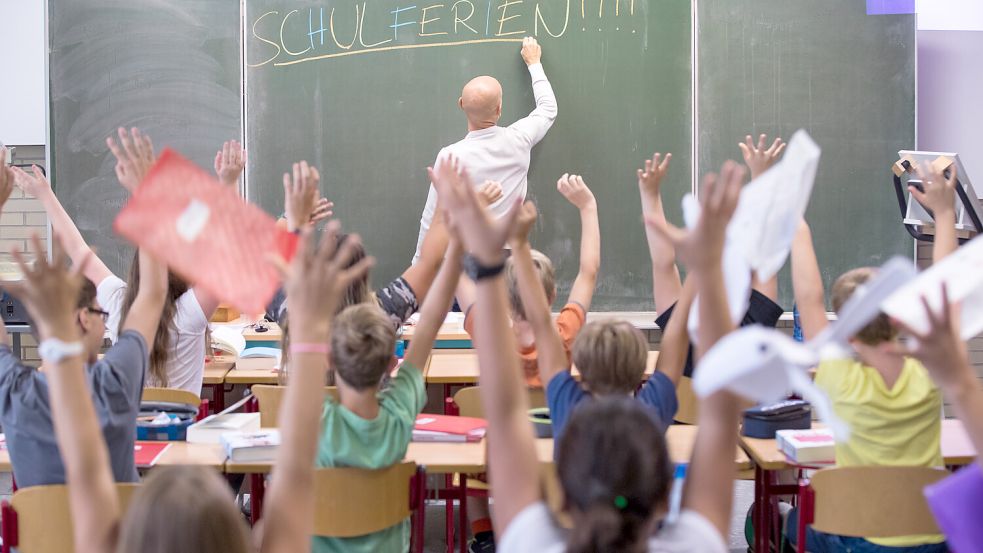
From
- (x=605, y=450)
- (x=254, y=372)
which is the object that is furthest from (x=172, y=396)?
(x=605, y=450)

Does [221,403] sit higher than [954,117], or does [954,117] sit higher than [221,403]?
[954,117]

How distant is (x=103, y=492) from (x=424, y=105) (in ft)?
14.3

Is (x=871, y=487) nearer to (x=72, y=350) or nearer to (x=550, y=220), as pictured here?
(x=72, y=350)

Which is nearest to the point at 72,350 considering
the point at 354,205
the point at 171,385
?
the point at 171,385

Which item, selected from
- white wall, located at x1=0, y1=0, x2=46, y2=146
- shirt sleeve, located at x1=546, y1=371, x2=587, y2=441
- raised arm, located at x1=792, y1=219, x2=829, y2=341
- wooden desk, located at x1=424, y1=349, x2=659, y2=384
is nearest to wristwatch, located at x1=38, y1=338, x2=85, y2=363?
shirt sleeve, located at x1=546, y1=371, x2=587, y2=441

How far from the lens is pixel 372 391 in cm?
247

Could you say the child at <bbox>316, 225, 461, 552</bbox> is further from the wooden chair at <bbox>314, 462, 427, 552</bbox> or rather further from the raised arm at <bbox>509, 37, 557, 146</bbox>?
the raised arm at <bbox>509, 37, 557, 146</bbox>

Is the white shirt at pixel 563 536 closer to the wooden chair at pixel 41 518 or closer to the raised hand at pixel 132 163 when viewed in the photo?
the wooden chair at pixel 41 518

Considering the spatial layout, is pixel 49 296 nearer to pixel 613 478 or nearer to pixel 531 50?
pixel 613 478

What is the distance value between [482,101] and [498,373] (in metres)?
4.04

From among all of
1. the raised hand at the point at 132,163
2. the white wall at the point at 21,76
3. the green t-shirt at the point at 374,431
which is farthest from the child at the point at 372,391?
the white wall at the point at 21,76

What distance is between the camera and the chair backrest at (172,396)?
343 cm

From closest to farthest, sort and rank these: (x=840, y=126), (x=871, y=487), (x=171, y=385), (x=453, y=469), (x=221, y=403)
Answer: (x=871, y=487)
(x=453, y=469)
(x=171, y=385)
(x=221, y=403)
(x=840, y=126)

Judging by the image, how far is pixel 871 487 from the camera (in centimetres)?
253
